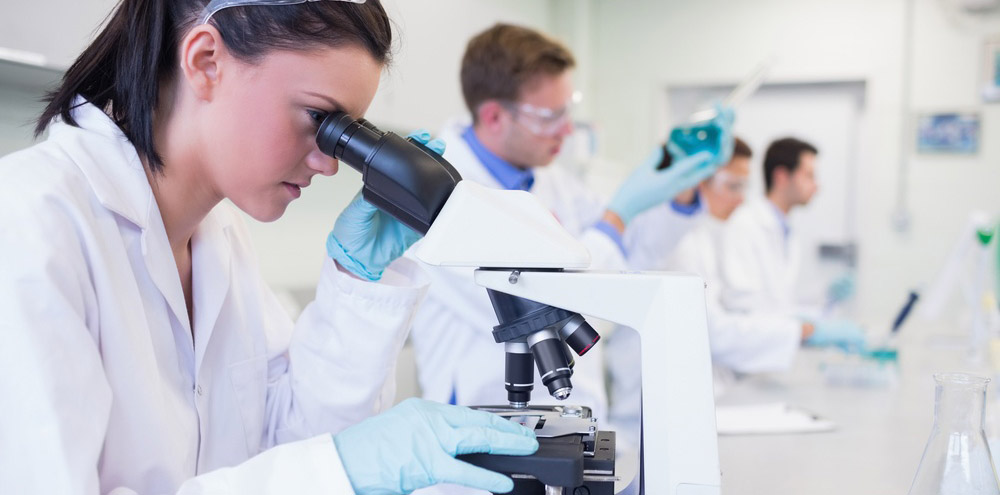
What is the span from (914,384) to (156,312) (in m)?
2.32

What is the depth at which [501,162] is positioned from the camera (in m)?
2.26

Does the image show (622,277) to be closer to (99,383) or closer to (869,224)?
(99,383)

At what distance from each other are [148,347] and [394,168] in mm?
454

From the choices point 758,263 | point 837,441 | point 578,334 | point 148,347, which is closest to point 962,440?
point 578,334

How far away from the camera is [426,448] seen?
0.88 metres

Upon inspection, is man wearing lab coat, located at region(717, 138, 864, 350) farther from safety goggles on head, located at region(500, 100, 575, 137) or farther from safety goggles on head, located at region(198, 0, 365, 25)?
safety goggles on head, located at region(198, 0, 365, 25)

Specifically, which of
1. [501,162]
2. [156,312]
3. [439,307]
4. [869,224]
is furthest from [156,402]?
[869,224]

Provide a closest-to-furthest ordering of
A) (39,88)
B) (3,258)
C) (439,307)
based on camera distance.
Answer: (3,258) < (39,88) < (439,307)

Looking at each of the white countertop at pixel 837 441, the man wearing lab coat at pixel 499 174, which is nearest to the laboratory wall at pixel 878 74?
the white countertop at pixel 837 441

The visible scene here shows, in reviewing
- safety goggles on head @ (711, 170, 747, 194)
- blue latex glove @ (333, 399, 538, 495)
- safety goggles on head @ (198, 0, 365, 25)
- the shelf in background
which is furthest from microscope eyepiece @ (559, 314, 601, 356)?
safety goggles on head @ (711, 170, 747, 194)

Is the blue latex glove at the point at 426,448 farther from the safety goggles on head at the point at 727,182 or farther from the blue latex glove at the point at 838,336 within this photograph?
the safety goggles on head at the point at 727,182

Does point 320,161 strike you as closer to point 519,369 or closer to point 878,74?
point 519,369

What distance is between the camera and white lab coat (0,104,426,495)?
80cm

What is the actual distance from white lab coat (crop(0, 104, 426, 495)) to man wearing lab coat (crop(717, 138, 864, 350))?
2.24 metres
